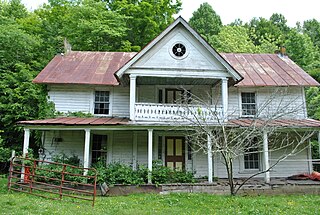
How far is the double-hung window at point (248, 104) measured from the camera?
54.0 feet

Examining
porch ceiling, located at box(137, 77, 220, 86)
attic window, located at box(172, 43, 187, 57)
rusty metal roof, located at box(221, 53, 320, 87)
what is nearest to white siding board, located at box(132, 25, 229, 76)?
attic window, located at box(172, 43, 187, 57)

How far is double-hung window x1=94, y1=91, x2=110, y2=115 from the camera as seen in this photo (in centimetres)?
1614

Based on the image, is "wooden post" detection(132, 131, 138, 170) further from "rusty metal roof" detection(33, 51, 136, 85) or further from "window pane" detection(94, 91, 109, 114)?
"rusty metal roof" detection(33, 51, 136, 85)

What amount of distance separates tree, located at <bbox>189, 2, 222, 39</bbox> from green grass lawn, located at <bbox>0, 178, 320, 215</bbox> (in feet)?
116

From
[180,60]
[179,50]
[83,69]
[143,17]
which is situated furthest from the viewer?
[143,17]

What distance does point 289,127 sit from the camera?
1351cm

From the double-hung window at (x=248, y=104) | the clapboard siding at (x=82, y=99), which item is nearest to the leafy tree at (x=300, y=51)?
the double-hung window at (x=248, y=104)

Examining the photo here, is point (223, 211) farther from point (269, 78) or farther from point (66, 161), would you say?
point (269, 78)

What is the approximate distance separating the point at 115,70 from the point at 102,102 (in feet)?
7.69

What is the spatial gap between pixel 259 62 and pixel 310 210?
38.5 ft

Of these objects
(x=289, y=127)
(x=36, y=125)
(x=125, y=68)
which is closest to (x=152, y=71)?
(x=125, y=68)

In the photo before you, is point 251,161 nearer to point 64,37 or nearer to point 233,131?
point 233,131

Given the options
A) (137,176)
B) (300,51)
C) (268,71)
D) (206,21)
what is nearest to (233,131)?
(137,176)

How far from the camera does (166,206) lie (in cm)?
984
